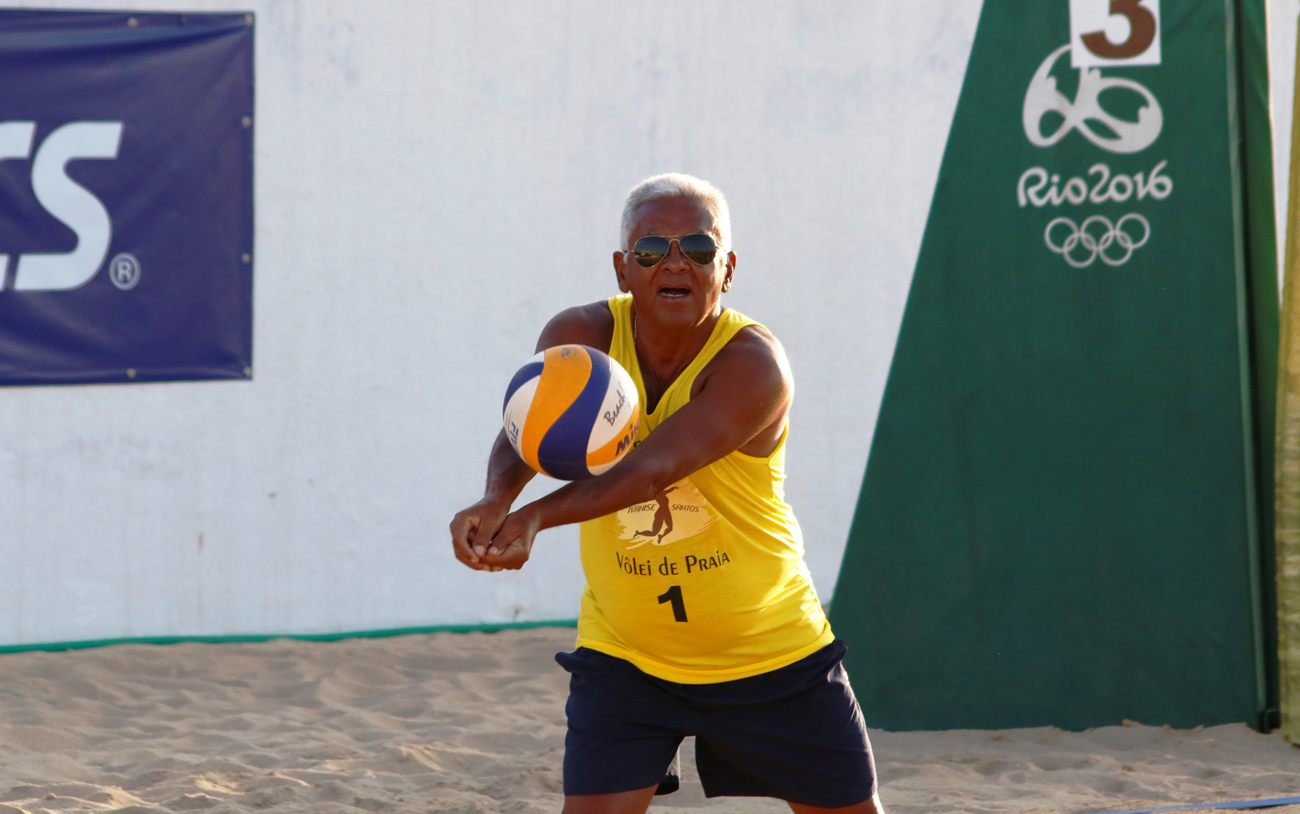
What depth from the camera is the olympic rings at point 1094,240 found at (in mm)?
4148

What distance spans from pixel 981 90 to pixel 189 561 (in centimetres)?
386

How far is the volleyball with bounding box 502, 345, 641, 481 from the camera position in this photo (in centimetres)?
189

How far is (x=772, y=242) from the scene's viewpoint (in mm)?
5465

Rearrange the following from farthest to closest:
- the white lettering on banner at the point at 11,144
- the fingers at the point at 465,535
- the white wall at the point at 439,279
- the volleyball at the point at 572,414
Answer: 1. the white wall at the point at 439,279
2. the white lettering on banner at the point at 11,144
3. the volleyball at the point at 572,414
4. the fingers at the point at 465,535

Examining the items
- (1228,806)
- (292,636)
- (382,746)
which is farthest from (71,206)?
(1228,806)

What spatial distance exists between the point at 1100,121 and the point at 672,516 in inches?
111

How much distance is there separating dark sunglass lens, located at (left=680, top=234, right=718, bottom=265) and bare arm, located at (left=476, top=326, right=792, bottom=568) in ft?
0.55

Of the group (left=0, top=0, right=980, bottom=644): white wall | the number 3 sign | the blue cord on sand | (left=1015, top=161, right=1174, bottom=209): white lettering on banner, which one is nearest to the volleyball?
the blue cord on sand

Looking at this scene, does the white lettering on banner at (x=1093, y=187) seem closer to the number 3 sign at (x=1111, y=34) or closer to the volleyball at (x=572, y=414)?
the number 3 sign at (x=1111, y=34)

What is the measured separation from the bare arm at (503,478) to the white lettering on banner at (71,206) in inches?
141

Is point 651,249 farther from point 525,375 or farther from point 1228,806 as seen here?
point 1228,806

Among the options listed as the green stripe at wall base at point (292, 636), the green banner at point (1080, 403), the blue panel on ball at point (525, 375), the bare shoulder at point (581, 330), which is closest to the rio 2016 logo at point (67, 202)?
the green stripe at wall base at point (292, 636)

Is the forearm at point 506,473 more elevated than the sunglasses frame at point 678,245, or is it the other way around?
the sunglasses frame at point 678,245

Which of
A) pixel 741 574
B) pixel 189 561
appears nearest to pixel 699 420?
pixel 741 574
